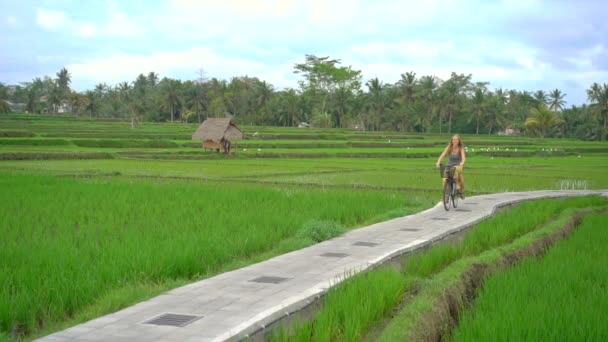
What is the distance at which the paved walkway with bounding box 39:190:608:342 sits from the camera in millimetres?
3611

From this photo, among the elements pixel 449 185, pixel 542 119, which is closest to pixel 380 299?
pixel 449 185

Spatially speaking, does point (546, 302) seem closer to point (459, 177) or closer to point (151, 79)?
point (459, 177)

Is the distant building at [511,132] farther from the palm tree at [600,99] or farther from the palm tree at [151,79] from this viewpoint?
the palm tree at [151,79]

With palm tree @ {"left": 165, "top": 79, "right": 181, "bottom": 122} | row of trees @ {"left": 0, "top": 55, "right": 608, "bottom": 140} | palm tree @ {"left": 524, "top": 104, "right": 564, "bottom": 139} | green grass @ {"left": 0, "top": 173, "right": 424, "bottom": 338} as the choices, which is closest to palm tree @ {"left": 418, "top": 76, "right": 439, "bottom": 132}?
row of trees @ {"left": 0, "top": 55, "right": 608, "bottom": 140}

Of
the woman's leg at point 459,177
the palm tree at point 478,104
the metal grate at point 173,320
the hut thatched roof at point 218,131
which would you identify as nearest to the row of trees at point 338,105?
the palm tree at point 478,104

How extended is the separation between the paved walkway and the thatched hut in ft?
89.8

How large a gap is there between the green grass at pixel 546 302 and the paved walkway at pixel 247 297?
3.70ft

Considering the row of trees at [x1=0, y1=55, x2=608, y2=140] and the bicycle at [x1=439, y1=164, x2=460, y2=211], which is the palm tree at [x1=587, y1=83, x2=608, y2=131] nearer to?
the row of trees at [x1=0, y1=55, x2=608, y2=140]

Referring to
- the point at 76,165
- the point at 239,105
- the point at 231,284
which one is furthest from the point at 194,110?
the point at 231,284

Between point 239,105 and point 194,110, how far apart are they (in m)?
4.67

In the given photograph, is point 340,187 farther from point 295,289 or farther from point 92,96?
point 92,96

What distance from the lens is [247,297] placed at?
4.48m

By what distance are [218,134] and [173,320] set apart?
3160 cm

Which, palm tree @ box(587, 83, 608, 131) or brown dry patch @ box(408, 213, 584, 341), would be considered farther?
palm tree @ box(587, 83, 608, 131)
